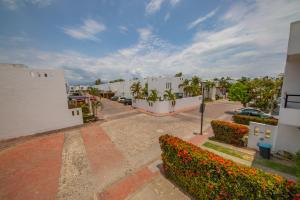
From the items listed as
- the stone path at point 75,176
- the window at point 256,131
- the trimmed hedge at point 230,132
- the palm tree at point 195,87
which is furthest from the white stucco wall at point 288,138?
the palm tree at point 195,87

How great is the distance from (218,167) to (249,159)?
17.2 feet

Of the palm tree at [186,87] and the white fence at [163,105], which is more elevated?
the palm tree at [186,87]

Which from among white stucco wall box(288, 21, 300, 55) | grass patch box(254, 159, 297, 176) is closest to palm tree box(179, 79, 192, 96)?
grass patch box(254, 159, 297, 176)

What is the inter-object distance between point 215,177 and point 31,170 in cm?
915

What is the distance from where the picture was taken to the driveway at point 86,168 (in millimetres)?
5438

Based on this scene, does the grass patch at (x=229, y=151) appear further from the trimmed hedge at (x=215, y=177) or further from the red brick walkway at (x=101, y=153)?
the red brick walkway at (x=101, y=153)

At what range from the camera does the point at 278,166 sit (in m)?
6.94

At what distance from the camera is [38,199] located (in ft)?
16.8

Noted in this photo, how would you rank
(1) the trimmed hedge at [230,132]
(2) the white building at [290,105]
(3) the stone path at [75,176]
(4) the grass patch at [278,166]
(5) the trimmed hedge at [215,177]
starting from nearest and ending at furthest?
(5) the trimmed hedge at [215,177] < (3) the stone path at [75,176] < (4) the grass patch at [278,166] < (2) the white building at [290,105] < (1) the trimmed hedge at [230,132]

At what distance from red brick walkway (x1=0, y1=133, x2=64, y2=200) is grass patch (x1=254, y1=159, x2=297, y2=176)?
10.6 metres

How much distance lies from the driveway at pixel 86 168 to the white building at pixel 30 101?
1807mm

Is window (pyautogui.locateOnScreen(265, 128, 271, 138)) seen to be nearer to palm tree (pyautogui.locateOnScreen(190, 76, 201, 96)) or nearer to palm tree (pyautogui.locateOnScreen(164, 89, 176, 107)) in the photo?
palm tree (pyautogui.locateOnScreen(164, 89, 176, 107))

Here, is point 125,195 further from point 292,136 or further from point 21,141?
point 21,141

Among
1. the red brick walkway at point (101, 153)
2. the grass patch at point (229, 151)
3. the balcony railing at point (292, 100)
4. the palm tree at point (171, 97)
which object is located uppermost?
the balcony railing at point (292, 100)
